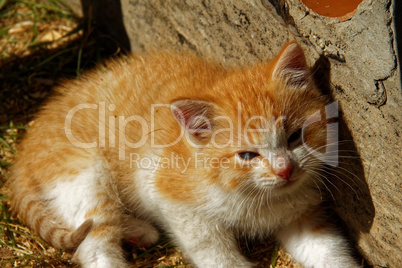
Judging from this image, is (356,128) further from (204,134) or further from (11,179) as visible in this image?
(11,179)

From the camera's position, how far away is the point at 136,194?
265 cm

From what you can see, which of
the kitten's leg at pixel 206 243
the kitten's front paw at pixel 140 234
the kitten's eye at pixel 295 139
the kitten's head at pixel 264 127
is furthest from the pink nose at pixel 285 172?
the kitten's front paw at pixel 140 234

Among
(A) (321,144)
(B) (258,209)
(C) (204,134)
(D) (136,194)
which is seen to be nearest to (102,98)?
(D) (136,194)

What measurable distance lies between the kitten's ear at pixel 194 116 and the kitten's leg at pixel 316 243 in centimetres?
77

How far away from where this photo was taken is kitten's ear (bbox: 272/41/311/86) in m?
2.12

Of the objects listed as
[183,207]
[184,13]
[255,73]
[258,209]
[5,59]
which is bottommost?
[258,209]

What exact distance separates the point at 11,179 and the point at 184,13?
1485 millimetres

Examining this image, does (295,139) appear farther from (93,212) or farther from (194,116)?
(93,212)

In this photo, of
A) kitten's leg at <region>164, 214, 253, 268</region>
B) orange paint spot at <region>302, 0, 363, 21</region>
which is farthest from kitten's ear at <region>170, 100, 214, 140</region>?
orange paint spot at <region>302, 0, 363, 21</region>

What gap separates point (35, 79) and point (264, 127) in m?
2.25

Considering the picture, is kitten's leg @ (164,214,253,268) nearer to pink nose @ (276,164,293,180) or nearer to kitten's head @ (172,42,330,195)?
kitten's head @ (172,42,330,195)

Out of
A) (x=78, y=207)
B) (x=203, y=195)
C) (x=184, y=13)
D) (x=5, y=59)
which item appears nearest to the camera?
(x=203, y=195)

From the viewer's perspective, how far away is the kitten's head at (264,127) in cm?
208

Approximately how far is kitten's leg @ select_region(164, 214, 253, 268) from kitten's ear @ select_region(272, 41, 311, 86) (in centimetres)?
83
